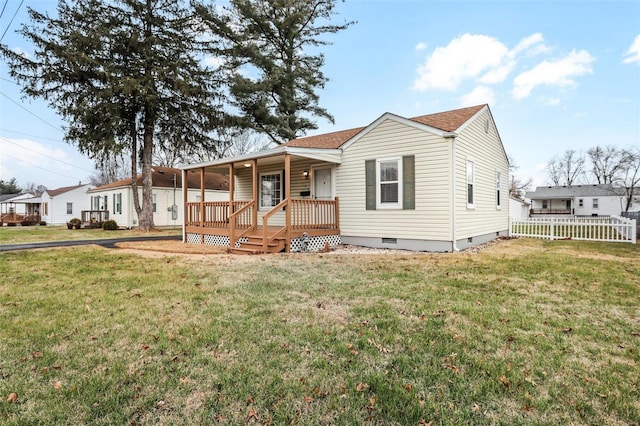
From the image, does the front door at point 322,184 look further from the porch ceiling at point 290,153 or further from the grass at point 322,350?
the grass at point 322,350

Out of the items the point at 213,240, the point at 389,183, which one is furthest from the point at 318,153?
the point at 213,240

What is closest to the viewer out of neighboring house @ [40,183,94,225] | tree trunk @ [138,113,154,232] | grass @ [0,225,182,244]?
grass @ [0,225,182,244]

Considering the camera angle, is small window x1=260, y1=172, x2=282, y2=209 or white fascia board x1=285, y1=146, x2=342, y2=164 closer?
white fascia board x1=285, y1=146, x2=342, y2=164

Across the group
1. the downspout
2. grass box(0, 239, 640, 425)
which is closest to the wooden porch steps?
grass box(0, 239, 640, 425)

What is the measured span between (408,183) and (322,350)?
23.8ft

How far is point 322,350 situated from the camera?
299 centimetres

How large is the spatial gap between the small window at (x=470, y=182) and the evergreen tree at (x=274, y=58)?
12.7m

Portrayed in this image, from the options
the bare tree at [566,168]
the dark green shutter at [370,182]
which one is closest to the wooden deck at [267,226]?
the dark green shutter at [370,182]

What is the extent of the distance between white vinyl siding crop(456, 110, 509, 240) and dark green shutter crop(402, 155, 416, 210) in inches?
47.1

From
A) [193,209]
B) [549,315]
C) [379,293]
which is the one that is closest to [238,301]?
[379,293]

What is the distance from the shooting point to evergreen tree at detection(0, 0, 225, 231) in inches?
595

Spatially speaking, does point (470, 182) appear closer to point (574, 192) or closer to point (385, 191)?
point (385, 191)

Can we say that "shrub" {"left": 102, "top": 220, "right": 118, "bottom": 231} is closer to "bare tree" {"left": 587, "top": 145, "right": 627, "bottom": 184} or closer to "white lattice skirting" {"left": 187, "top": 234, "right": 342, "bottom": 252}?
"white lattice skirting" {"left": 187, "top": 234, "right": 342, "bottom": 252}

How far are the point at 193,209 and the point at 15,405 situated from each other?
11652 mm
